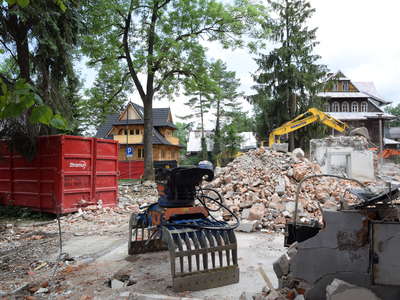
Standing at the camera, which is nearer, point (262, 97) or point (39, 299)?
point (39, 299)

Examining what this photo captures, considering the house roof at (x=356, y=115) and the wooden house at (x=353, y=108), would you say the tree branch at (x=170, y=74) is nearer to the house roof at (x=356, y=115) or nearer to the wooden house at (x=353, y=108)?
the wooden house at (x=353, y=108)

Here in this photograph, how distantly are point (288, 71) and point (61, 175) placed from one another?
798 inches

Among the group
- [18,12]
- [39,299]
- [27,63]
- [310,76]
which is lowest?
[39,299]

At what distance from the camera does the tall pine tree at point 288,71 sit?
24561 millimetres

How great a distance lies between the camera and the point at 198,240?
3.96m

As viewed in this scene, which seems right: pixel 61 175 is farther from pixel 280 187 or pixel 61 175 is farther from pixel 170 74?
pixel 170 74

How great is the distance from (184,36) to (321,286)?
58.2ft

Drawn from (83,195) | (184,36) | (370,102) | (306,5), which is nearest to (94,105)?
(184,36)

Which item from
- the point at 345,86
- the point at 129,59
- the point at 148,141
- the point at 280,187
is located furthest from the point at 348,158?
the point at 345,86

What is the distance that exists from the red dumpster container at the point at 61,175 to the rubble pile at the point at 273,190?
3917mm

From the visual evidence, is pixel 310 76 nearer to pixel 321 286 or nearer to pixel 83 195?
pixel 83 195

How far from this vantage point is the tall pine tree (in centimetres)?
2456

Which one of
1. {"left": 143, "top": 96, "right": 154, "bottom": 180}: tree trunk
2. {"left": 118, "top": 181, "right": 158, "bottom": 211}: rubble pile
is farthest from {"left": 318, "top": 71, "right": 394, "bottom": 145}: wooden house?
{"left": 118, "top": 181, "right": 158, "bottom": 211}: rubble pile

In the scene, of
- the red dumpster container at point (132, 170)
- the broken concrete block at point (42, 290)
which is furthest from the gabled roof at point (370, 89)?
the broken concrete block at point (42, 290)
